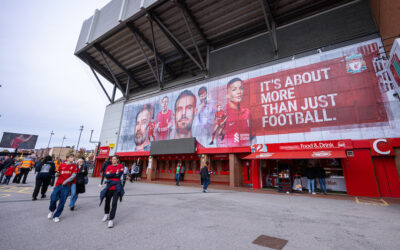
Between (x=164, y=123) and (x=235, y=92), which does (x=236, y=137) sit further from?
(x=164, y=123)

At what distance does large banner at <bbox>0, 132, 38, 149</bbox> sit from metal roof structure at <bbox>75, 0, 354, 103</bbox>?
40606 mm

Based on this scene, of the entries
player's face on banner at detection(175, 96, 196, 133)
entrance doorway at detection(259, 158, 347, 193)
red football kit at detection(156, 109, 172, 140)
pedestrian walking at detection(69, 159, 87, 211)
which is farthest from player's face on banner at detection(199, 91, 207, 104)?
pedestrian walking at detection(69, 159, 87, 211)

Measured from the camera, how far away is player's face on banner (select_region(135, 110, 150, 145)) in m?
24.6

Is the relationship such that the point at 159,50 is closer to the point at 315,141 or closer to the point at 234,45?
the point at 234,45

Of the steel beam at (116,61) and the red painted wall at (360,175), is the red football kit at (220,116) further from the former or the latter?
the steel beam at (116,61)

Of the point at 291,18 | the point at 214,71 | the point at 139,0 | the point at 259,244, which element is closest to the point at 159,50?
the point at 139,0

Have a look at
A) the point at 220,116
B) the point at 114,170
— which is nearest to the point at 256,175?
the point at 220,116

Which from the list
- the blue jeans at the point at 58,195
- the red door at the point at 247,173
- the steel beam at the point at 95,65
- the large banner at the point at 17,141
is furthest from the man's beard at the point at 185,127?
the large banner at the point at 17,141

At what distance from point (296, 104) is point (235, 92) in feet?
19.7

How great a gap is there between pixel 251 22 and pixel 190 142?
1521 centimetres

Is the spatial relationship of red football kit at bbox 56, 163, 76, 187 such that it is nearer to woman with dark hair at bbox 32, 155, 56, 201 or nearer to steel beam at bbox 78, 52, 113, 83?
woman with dark hair at bbox 32, 155, 56, 201

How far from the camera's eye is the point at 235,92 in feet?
60.1

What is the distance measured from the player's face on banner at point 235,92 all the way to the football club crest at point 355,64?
8.71 m

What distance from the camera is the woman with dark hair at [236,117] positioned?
16.5 metres
